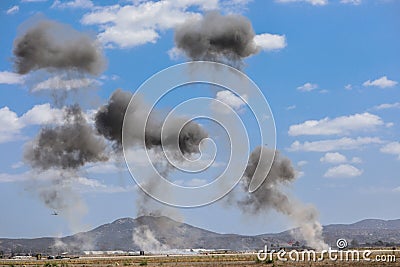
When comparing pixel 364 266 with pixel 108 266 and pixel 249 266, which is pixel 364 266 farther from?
pixel 108 266

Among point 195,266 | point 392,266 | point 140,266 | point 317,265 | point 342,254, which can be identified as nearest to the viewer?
point 392,266

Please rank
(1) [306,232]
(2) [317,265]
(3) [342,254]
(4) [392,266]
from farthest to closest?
(1) [306,232], (3) [342,254], (2) [317,265], (4) [392,266]

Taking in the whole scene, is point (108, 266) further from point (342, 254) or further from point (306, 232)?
point (306, 232)

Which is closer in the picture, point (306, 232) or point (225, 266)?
point (225, 266)

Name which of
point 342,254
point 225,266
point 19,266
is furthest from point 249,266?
point 19,266

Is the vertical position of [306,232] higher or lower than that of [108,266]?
higher

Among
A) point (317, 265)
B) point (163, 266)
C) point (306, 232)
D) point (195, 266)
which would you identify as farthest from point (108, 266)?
point (306, 232)

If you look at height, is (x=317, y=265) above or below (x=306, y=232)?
below

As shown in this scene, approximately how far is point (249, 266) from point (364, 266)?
17848mm

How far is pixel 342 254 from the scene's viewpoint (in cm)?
11862

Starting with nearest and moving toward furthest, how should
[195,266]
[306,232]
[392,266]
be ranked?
[392,266], [195,266], [306,232]

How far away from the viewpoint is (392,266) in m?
87.9

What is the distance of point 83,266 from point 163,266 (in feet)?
57.0

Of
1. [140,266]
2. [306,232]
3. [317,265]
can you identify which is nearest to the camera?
[317,265]
